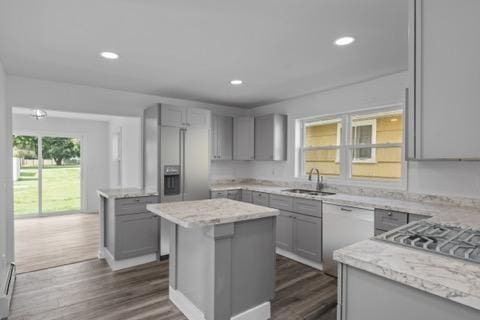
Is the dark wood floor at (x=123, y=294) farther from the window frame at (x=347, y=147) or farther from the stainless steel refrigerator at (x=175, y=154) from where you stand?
the window frame at (x=347, y=147)

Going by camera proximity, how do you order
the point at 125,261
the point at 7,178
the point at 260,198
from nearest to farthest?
1. the point at 7,178
2. the point at 125,261
3. the point at 260,198

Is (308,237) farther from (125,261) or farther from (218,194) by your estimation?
(125,261)

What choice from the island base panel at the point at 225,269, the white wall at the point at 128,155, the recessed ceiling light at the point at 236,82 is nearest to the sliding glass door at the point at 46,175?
the white wall at the point at 128,155

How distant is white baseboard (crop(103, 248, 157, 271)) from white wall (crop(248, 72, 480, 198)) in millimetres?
2481

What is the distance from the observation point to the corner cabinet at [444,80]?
142cm

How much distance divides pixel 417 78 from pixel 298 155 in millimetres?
3107

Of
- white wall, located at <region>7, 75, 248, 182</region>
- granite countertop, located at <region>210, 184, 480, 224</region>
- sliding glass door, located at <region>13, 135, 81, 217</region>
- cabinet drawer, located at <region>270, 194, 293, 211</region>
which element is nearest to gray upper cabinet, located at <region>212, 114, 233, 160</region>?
white wall, located at <region>7, 75, 248, 182</region>

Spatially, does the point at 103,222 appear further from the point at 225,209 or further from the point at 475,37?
the point at 475,37

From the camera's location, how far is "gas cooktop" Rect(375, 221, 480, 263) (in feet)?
3.80

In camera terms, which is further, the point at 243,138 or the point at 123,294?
the point at 243,138

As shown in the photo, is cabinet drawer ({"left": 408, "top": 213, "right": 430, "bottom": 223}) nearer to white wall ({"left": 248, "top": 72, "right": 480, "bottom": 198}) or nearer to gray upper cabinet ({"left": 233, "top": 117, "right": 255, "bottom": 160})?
white wall ({"left": 248, "top": 72, "right": 480, "bottom": 198})

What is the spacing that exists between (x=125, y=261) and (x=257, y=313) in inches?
81.5

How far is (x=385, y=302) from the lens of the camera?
3.46 ft

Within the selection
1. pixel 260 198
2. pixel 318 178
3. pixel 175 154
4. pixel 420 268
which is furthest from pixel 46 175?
pixel 420 268
